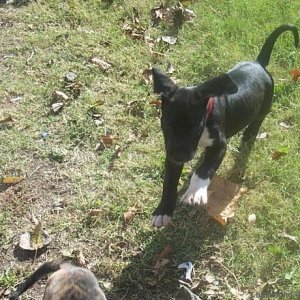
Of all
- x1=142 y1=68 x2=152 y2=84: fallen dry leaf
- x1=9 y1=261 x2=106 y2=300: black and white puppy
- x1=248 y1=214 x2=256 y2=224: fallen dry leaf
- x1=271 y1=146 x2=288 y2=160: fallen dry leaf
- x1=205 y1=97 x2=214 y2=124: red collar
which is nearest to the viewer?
x1=9 y1=261 x2=106 y2=300: black and white puppy

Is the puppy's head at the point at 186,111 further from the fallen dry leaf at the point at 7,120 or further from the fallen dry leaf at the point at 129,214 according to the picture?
the fallen dry leaf at the point at 7,120

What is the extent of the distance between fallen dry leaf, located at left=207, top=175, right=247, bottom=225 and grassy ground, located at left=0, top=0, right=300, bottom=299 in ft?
0.24

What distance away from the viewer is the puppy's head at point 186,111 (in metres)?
3.65

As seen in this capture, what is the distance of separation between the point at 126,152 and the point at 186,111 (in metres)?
1.51

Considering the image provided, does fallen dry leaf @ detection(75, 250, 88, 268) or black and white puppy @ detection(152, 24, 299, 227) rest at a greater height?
black and white puppy @ detection(152, 24, 299, 227)

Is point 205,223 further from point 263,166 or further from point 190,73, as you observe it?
point 190,73

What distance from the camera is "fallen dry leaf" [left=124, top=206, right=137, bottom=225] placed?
4452 mm

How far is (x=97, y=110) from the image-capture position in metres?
5.49

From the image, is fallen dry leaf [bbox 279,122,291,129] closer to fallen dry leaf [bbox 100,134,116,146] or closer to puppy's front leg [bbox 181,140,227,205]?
puppy's front leg [bbox 181,140,227,205]

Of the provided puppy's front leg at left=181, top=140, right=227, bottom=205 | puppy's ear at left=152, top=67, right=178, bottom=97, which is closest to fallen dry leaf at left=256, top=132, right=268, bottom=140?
puppy's front leg at left=181, top=140, right=227, bottom=205

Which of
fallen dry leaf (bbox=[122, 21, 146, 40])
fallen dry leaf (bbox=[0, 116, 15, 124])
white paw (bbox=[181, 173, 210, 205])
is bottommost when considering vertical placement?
fallen dry leaf (bbox=[0, 116, 15, 124])

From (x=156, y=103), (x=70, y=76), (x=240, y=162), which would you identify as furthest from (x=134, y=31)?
(x=240, y=162)

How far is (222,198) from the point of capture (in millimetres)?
4559

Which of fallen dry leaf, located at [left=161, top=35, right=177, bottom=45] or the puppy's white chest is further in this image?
fallen dry leaf, located at [left=161, top=35, right=177, bottom=45]
